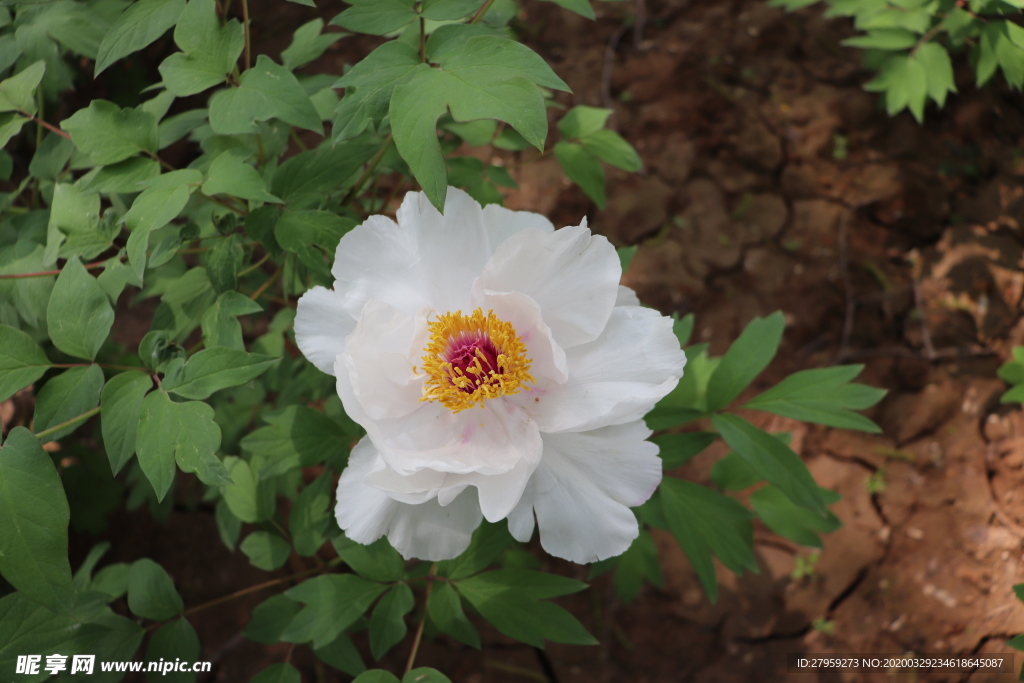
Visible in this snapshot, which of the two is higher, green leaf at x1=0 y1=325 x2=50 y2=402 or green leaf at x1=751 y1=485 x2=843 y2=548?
green leaf at x1=0 y1=325 x2=50 y2=402

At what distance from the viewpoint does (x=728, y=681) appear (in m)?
2.30

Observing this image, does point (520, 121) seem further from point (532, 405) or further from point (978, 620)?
point (978, 620)

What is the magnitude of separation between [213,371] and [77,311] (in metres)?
0.29

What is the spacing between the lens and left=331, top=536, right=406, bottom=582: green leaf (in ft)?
4.70

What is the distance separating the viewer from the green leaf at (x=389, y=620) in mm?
1388

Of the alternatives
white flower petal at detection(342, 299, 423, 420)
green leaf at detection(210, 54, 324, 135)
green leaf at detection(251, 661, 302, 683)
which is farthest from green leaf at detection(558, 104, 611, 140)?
green leaf at detection(251, 661, 302, 683)

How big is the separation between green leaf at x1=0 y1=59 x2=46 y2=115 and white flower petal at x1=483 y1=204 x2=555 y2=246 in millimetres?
957

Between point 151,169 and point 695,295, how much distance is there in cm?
212

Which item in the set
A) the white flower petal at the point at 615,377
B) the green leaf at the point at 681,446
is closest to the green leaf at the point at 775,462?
the green leaf at the point at 681,446

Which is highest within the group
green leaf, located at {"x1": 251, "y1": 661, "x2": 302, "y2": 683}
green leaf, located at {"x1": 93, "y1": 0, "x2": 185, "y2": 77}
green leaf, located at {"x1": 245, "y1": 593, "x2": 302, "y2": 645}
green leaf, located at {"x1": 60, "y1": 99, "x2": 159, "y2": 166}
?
green leaf, located at {"x1": 93, "y1": 0, "x2": 185, "y2": 77}

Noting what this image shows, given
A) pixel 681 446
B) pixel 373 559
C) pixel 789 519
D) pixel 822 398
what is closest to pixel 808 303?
pixel 789 519

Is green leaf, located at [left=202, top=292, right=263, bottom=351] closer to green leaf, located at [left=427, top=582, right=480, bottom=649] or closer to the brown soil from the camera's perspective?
green leaf, located at [left=427, top=582, right=480, bottom=649]

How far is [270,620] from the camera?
1573mm

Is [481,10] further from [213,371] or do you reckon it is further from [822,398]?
[822,398]
